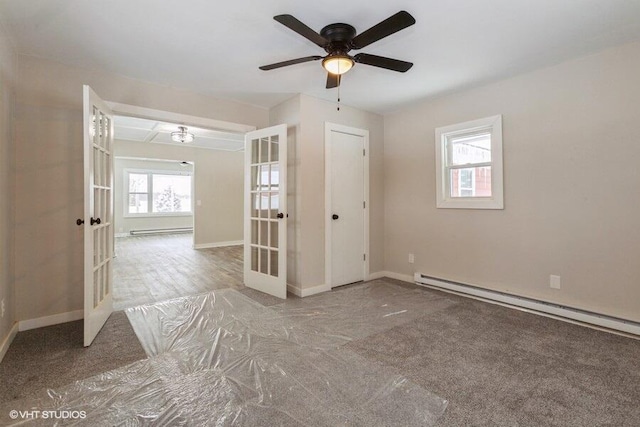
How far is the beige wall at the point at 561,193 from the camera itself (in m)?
2.58

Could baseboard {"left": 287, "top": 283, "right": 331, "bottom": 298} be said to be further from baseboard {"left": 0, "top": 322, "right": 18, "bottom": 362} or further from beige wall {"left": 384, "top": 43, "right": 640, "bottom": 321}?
baseboard {"left": 0, "top": 322, "right": 18, "bottom": 362}

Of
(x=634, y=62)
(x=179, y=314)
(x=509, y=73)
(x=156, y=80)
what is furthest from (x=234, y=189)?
(x=634, y=62)

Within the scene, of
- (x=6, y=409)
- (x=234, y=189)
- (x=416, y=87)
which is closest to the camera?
(x=6, y=409)

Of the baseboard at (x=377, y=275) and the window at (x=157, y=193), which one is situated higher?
the window at (x=157, y=193)

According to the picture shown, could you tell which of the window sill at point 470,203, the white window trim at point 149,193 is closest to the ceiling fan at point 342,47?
the window sill at point 470,203

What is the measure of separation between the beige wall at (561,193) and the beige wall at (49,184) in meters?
4.13

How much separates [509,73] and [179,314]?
4.32 metres

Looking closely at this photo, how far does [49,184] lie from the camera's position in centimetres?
279

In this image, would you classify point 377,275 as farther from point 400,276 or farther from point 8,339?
point 8,339

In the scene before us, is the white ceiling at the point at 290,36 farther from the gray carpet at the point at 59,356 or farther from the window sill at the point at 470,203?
the gray carpet at the point at 59,356

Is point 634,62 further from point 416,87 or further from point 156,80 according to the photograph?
point 156,80

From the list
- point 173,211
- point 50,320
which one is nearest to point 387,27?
point 50,320

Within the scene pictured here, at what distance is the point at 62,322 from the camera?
112 inches

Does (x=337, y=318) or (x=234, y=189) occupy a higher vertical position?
(x=234, y=189)
